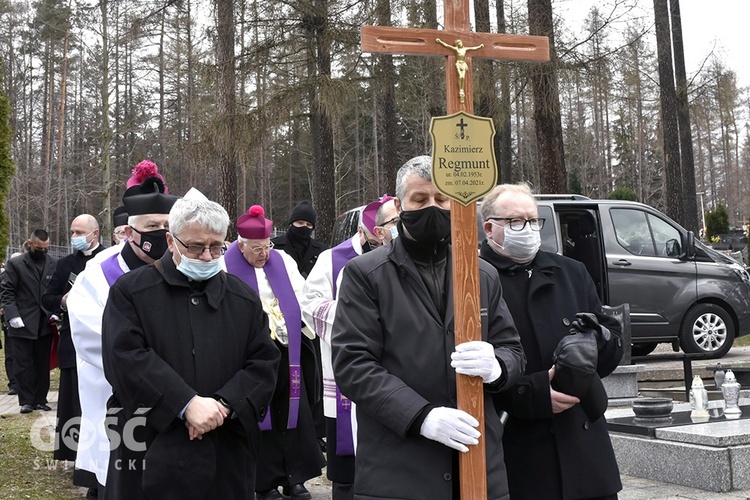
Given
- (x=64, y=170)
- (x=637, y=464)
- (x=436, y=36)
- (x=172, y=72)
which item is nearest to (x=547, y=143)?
(x=637, y=464)

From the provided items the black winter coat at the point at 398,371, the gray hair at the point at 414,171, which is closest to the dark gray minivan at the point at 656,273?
the gray hair at the point at 414,171

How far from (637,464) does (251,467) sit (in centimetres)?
356

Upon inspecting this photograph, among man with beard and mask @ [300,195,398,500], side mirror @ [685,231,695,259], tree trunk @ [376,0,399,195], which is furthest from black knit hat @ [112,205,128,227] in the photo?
tree trunk @ [376,0,399,195]

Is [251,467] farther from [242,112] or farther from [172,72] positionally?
[172,72]

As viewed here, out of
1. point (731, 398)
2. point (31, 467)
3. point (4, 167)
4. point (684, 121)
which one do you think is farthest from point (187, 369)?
point (684, 121)

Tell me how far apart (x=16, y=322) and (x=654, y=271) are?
26.4 ft

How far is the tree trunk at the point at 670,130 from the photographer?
71.4 ft

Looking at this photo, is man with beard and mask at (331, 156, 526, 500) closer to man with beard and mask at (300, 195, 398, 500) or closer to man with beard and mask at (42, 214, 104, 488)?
man with beard and mask at (300, 195, 398, 500)

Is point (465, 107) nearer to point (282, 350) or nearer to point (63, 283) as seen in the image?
point (282, 350)

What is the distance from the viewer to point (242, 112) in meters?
17.1

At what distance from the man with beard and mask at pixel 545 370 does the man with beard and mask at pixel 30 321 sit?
793 cm

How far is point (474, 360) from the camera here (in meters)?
3.09

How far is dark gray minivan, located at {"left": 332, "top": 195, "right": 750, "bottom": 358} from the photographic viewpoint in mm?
12359

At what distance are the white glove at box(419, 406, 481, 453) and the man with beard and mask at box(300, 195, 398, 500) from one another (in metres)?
2.80
